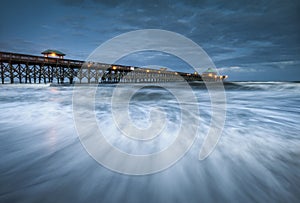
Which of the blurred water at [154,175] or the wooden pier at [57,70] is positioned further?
the wooden pier at [57,70]

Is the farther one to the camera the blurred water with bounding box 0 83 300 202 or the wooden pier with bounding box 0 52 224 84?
the wooden pier with bounding box 0 52 224 84

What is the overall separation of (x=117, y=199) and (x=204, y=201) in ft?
2.50

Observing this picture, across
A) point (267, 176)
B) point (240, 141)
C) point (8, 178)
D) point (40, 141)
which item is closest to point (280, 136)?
point (240, 141)

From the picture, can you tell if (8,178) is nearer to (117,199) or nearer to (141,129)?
(117,199)

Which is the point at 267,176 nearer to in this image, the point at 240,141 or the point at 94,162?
the point at 240,141

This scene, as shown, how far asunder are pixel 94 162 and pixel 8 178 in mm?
859

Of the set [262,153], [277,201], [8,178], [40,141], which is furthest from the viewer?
[40,141]

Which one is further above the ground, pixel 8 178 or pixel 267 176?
pixel 267 176

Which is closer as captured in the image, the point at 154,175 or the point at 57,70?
the point at 154,175

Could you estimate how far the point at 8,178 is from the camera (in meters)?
1.61

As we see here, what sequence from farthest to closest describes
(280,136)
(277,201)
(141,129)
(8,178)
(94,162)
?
(141,129) < (280,136) < (94,162) < (8,178) < (277,201)

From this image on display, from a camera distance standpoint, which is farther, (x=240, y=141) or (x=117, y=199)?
(x=240, y=141)

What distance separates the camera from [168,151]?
2.42 meters

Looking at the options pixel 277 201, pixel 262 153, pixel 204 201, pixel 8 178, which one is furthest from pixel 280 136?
pixel 8 178
